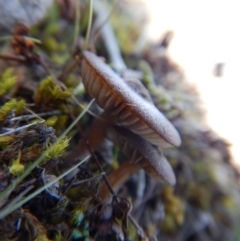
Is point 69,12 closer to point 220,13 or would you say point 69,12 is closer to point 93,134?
point 93,134

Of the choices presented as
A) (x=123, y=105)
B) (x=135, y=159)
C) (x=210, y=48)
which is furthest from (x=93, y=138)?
(x=210, y=48)

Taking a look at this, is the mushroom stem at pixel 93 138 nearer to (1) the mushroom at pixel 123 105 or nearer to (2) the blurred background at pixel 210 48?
(1) the mushroom at pixel 123 105

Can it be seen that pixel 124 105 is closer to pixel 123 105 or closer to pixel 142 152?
pixel 123 105

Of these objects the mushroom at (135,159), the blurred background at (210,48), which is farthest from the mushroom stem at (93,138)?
the blurred background at (210,48)

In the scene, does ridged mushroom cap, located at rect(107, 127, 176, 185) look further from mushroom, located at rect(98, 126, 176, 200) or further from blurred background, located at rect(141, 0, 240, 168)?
blurred background, located at rect(141, 0, 240, 168)

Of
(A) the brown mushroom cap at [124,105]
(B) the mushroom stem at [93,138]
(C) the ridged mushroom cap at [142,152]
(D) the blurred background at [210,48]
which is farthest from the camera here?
(D) the blurred background at [210,48]

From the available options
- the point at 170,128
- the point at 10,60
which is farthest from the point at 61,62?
the point at 170,128

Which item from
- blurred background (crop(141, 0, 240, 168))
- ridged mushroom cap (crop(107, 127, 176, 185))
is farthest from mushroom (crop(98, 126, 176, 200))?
blurred background (crop(141, 0, 240, 168))
